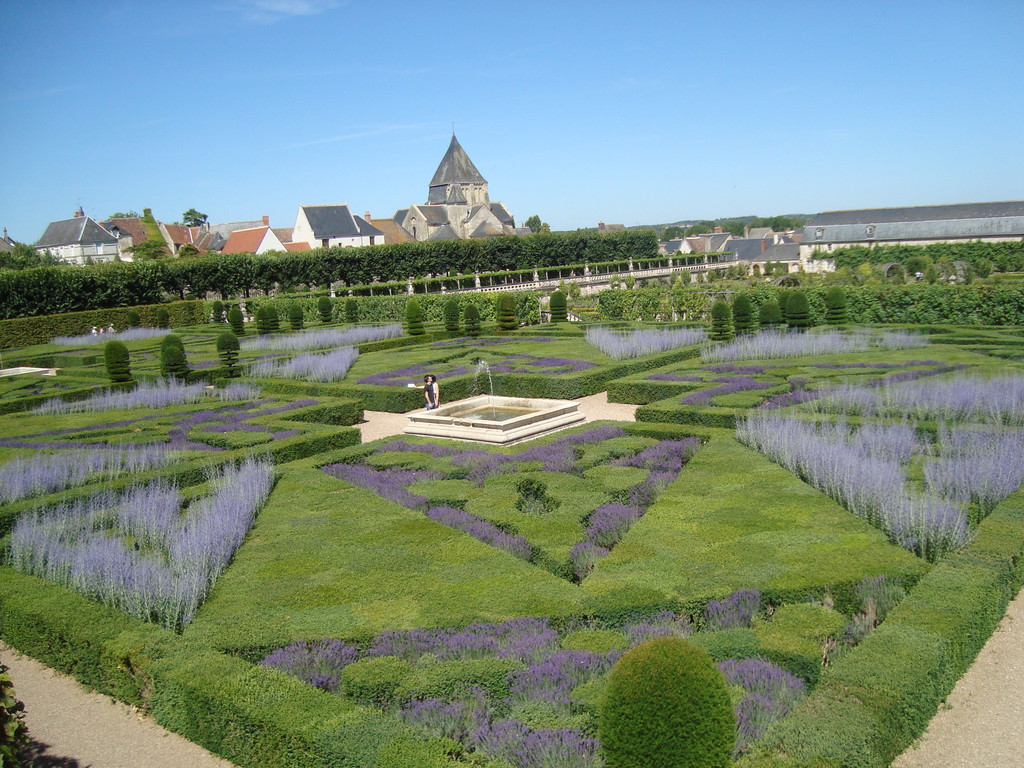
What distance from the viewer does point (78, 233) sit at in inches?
2827

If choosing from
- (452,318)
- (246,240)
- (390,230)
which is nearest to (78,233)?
(246,240)

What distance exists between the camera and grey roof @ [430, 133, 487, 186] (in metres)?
93.1

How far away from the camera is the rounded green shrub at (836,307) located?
24.7 meters

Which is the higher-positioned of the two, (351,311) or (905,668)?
(351,311)

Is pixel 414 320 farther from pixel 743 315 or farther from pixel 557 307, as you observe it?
pixel 743 315

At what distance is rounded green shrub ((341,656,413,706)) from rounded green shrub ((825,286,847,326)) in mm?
21823

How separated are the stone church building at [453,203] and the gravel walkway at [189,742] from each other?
265 feet

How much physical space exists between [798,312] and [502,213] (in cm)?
7425

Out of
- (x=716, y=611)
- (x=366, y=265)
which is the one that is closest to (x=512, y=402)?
(x=716, y=611)

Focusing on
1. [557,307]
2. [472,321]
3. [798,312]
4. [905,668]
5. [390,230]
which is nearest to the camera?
[905,668]

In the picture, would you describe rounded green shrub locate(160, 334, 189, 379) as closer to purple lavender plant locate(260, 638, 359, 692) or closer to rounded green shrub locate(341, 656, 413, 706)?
purple lavender plant locate(260, 638, 359, 692)

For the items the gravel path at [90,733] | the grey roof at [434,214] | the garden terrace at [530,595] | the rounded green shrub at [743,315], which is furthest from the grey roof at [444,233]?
the gravel path at [90,733]

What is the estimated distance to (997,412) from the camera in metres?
11.0

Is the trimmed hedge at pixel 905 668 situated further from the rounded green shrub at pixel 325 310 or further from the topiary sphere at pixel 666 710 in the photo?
the rounded green shrub at pixel 325 310
